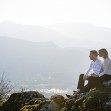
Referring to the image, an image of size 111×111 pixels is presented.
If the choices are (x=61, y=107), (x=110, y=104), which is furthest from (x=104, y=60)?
(x=110, y=104)

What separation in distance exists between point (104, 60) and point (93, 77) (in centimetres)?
105

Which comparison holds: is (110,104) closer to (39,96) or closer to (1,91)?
(39,96)

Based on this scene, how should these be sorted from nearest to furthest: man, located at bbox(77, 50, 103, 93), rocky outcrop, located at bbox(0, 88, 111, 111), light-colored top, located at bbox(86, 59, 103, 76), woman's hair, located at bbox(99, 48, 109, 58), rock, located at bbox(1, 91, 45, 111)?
rocky outcrop, located at bbox(0, 88, 111, 111) → woman's hair, located at bbox(99, 48, 109, 58) → man, located at bbox(77, 50, 103, 93) → rock, located at bbox(1, 91, 45, 111) → light-colored top, located at bbox(86, 59, 103, 76)

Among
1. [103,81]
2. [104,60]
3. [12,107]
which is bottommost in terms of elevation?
[12,107]

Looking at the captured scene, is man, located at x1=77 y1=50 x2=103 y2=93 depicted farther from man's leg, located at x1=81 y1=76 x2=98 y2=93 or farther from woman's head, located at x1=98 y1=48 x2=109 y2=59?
woman's head, located at x1=98 y1=48 x2=109 y2=59

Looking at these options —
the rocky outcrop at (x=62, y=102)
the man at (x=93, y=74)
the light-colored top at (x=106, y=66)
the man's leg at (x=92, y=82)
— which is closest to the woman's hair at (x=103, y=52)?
the light-colored top at (x=106, y=66)

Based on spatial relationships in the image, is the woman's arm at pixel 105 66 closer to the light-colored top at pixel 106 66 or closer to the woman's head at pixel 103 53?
the light-colored top at pixel 106 66

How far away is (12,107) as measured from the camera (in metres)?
16.3

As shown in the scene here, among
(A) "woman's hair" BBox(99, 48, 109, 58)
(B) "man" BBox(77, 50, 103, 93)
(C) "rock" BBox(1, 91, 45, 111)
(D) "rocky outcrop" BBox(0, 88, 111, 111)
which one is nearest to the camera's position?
(D) "rocky outcrop" BBox(0, 88, 111, 111)

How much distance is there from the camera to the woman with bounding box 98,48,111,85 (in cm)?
1560

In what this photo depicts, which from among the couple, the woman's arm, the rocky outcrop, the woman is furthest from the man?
the rocky outcrop

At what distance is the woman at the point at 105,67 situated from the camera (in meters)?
15.6

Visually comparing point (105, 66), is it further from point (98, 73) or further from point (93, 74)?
point (93, 74)

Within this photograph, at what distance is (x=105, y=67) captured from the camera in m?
15.8
